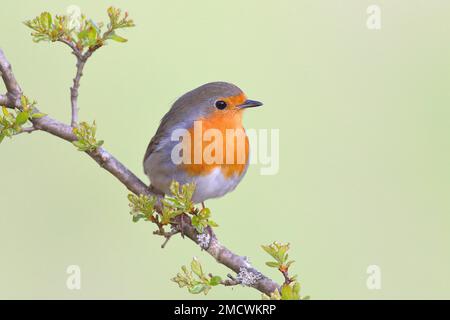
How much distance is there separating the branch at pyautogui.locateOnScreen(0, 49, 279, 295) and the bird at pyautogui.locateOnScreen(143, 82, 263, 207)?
654 millimetres

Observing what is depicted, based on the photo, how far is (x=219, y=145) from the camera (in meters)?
3.48

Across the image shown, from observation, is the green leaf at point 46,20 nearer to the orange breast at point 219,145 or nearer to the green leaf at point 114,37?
the green leaf at point 114,37

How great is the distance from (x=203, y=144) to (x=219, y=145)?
0.37ft

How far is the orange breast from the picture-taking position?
3.37m

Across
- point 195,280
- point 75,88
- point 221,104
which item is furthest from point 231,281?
point 221,104

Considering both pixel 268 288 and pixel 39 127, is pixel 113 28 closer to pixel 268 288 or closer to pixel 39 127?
pixel 39 127

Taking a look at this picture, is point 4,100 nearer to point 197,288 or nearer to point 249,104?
point 197,288

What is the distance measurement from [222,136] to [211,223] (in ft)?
4.13

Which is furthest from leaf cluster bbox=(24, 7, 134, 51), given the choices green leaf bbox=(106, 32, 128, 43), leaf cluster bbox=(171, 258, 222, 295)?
leaf cluster bbox=(171, 258, 222, 295)

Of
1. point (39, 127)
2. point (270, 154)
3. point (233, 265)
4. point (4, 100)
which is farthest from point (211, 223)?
point (270, 154)

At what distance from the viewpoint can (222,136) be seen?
3.47m

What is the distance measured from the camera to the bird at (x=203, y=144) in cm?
337

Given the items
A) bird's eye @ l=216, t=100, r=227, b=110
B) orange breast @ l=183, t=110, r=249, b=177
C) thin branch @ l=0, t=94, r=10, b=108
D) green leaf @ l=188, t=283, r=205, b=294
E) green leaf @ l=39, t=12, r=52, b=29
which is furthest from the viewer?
bird's eye @ l=216, t=100, r=227, b=110

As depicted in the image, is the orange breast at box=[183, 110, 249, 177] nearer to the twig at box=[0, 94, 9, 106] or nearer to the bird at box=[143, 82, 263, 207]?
the bird at box=[143, 82, 263, 207]
